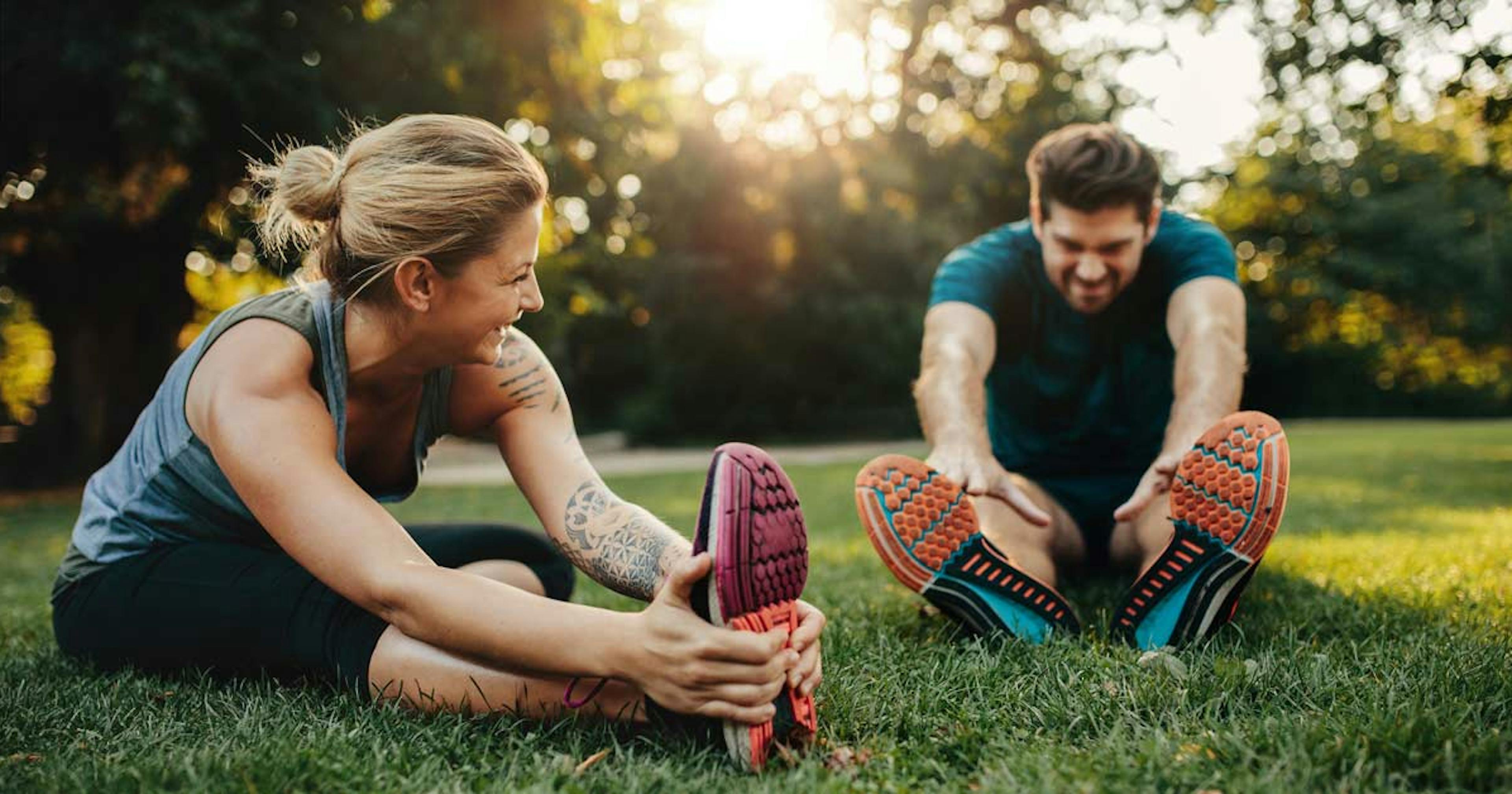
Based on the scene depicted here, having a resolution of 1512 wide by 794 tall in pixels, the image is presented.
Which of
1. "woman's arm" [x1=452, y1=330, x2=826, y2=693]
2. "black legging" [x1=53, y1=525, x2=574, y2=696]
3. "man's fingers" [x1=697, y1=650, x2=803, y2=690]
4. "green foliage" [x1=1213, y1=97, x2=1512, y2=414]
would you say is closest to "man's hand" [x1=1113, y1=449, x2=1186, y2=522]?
"woman's arm" [x1=452, y1=330, x2=826, y2=693]

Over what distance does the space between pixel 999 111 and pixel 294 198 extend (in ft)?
62.9

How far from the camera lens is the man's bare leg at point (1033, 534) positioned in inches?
108

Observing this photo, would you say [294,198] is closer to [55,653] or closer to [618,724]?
[618,724]

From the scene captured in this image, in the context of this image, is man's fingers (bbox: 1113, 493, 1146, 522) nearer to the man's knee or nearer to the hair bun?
the man's knee

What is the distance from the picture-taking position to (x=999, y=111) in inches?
774

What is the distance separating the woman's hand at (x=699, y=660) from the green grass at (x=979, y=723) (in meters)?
0.11

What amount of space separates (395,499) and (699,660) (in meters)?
1.27

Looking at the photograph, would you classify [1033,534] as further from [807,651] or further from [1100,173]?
[807,651]

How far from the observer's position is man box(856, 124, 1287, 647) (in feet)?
7.40

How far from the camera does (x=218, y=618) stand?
84.3 inches

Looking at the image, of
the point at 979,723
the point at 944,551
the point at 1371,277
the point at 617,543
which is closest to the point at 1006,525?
Answer: the point at 944,551

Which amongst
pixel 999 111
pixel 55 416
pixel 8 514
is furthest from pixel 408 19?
pixel 999 111

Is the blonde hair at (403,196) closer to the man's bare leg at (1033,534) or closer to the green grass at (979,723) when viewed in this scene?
the green grass at (979,723)

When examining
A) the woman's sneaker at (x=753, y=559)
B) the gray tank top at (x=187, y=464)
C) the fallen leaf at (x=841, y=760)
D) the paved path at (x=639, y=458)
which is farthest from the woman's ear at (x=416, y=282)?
the paved path at (x=639, y=458)
